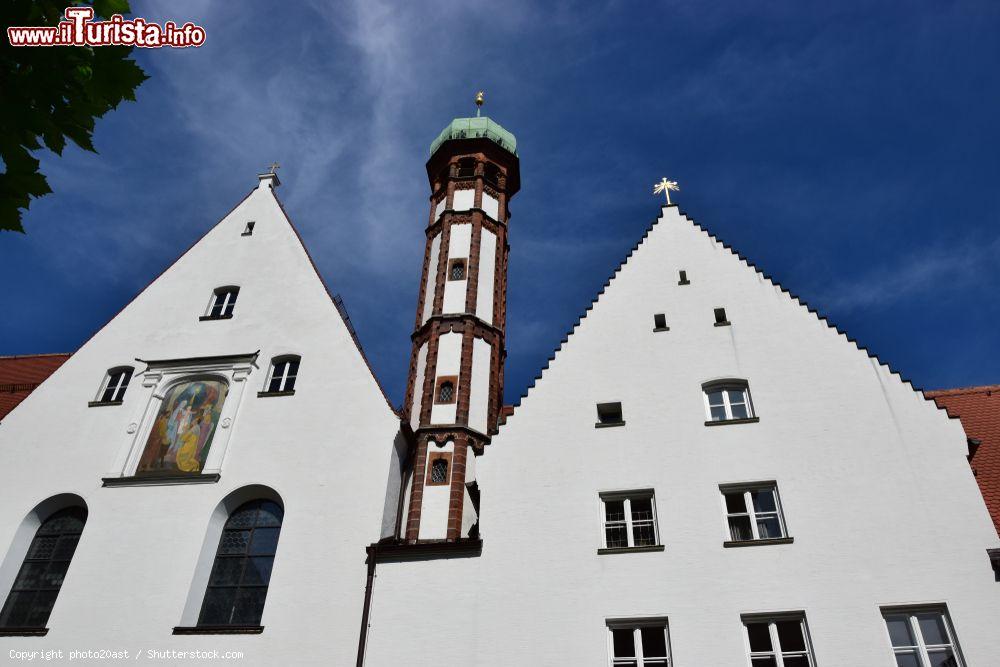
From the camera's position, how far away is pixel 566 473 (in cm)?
1463

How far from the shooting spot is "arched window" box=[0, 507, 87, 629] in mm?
16156

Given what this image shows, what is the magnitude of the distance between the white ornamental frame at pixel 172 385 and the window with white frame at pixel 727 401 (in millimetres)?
10912

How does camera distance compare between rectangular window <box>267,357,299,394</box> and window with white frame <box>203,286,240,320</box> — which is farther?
window with white frame <box>203,286,240,320</box>

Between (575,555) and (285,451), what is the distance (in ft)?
24.5

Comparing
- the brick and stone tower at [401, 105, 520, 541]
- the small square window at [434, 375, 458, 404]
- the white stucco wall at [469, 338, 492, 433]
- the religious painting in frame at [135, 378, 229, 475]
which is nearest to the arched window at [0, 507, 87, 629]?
the religious painting in frame at [135, 378, 229, 475]

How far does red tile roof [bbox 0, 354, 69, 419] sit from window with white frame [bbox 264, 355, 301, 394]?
7.39 meters

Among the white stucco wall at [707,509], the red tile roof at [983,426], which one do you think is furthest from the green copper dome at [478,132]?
the red tile roof at [983,426]

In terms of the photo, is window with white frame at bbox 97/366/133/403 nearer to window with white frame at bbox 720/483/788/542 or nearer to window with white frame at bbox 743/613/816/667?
window with white frame at bbox 720/483/788/542

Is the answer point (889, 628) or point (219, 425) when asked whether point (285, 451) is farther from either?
point (889, 628)

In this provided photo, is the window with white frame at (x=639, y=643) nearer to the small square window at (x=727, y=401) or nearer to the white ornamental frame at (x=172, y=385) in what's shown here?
the small square window at (x=727, y=401)

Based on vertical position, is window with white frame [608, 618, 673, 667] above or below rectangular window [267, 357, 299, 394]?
below

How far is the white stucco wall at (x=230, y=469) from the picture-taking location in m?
15.0

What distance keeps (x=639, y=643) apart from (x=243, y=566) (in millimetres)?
8680

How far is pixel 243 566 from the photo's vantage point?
1625 centimetres
